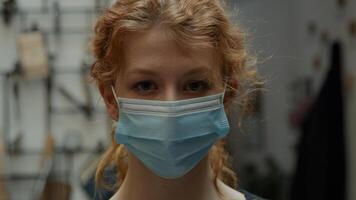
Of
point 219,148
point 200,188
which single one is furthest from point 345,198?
point 200,188

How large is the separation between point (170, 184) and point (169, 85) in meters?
0.21

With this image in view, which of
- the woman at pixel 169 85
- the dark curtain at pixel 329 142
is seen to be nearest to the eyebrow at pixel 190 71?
the woman at pixel 169 85

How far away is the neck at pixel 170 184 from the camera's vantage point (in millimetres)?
1166

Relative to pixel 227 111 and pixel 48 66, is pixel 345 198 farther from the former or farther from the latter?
pixel 227 111

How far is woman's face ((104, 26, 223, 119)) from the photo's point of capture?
107 cm

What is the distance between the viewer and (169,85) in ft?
3.56

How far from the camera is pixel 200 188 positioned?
119cm

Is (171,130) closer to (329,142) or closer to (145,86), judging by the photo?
(145,86)

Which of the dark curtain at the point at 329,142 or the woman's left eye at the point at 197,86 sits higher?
the woman's left eye at the point at 197,86

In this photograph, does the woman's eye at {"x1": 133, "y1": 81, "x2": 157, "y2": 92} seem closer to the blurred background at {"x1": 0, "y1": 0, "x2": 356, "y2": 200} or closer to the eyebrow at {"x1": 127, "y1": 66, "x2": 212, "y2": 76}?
the eyebrow at {"x1": 127, "y1": 66, "x2": 212, "y2": 76}

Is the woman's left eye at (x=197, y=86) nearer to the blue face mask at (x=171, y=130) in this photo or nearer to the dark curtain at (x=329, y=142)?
the blue face mask at (x=171, y=130)

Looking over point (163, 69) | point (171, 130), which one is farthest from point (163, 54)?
point (171, 130)

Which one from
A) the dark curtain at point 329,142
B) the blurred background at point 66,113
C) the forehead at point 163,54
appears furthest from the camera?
the dark curtain at point 329,142

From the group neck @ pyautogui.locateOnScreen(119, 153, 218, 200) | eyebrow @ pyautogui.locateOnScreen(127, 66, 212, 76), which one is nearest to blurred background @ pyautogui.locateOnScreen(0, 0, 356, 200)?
neck @ pyautogui.locateOnScreen(119, 153, 218, 200)
